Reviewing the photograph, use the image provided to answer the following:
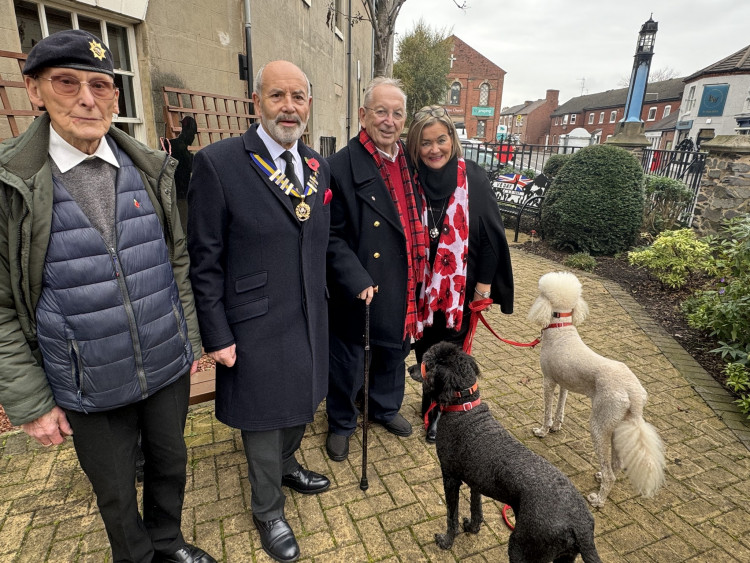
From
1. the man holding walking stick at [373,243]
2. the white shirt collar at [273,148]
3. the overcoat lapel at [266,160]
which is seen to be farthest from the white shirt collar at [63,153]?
the man holding walking stick at [373,243]

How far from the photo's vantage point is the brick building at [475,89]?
180ft

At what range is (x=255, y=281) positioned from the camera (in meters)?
2.16

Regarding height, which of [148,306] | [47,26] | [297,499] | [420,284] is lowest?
[297,499]

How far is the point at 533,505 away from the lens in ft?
6.30

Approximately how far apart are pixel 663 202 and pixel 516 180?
3.04 metres

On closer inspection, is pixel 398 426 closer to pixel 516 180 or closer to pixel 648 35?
pixel 516 180

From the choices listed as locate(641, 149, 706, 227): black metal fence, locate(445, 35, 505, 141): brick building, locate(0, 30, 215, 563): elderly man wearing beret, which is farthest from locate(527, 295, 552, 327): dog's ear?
locate(445, 35, 505, 141): brick building

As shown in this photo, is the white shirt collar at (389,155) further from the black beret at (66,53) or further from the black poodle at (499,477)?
the black beret at (66,53)

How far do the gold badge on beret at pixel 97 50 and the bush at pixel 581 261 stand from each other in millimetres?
7769

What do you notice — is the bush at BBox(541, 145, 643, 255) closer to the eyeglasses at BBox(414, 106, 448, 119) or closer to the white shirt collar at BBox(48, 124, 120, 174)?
the eyeglasses at BBox(414, 106, 448, 119)

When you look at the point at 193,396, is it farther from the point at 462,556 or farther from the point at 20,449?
the point at 462,556

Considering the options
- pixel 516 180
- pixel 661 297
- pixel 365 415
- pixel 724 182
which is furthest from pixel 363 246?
pixel 516 180

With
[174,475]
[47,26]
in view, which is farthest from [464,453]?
[47,26]

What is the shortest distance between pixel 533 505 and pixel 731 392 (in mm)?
3513
